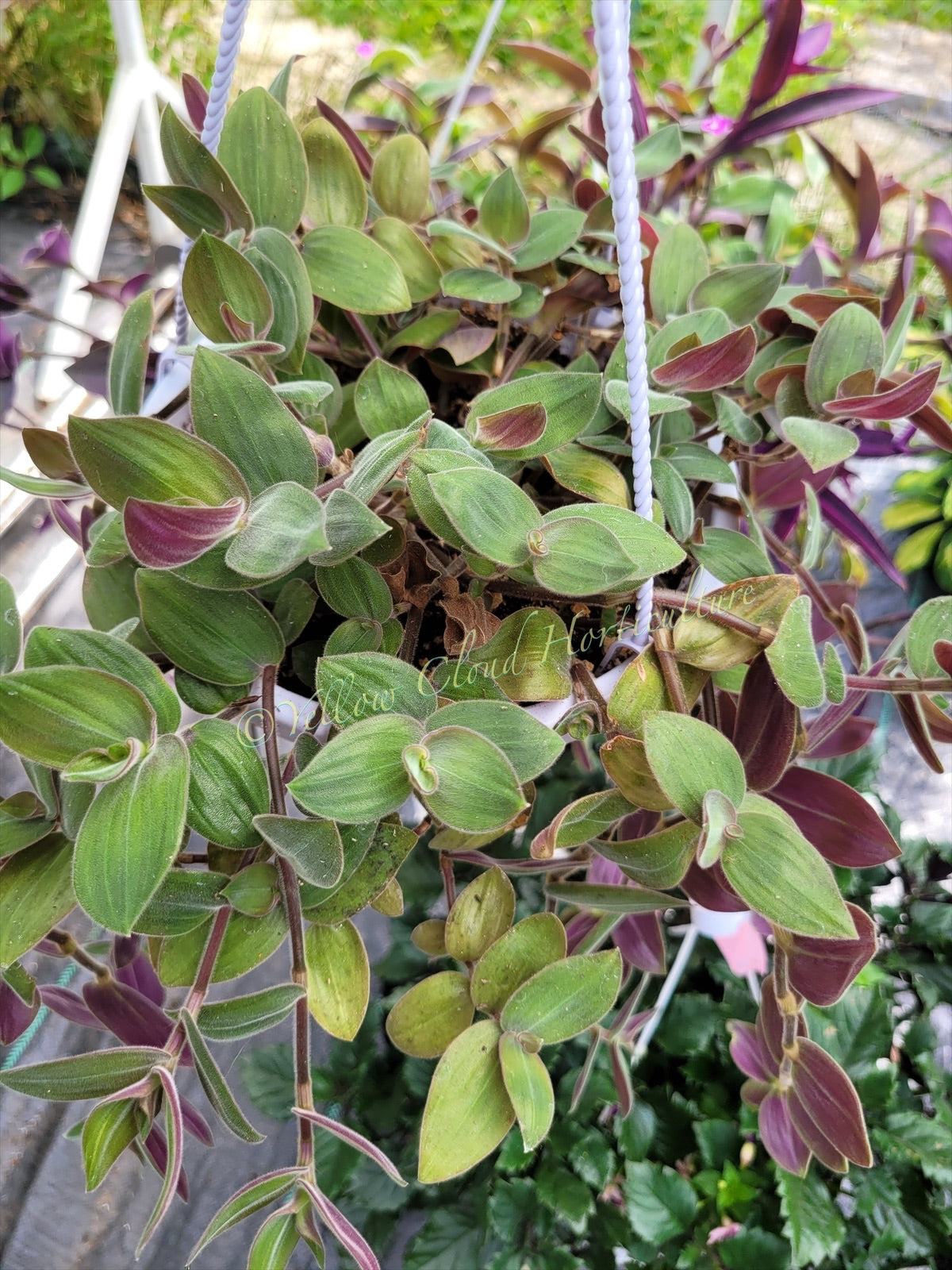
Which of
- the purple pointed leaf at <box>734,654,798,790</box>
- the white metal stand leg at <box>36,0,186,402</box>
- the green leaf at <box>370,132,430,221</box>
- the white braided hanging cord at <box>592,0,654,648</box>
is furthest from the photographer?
the white metal stand leg at <box>36,0,186,402</box>

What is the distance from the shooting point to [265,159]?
368 mm

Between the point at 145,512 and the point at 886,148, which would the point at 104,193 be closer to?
the point at 145,512

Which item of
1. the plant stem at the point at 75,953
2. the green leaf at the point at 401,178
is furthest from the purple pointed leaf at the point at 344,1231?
the green leaf at the point at 401,178

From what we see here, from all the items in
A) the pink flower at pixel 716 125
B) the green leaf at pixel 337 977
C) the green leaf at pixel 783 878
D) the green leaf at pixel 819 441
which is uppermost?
the pink flower at pixel 716 125

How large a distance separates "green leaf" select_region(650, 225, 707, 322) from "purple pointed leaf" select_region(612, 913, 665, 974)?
0.97ft

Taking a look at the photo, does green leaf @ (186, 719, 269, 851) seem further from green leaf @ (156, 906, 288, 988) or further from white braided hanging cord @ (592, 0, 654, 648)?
white braided hanging cord @ (592, 0, 654, 648)

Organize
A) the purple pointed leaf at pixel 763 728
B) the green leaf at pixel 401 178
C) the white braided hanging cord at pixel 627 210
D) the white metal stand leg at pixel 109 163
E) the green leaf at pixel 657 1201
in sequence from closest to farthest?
1. the white braided hanging cord at pixel 627 210
2. the purple pointed leaf at pixel 763 728
3. the green leaf at pixel 401 178
4. the green leaf at pixel 657 1201
5. the white metal stand leg at pixel 109 163

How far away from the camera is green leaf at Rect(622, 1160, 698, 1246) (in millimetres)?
557

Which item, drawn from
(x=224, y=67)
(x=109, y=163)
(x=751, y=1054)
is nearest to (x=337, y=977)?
(x=751, y=1054)

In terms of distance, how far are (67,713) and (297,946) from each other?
0.12m

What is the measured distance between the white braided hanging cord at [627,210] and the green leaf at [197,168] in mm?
147

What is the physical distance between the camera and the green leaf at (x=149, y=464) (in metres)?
0.25

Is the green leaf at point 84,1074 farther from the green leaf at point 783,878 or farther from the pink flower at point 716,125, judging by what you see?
the pink flower at point 716,125

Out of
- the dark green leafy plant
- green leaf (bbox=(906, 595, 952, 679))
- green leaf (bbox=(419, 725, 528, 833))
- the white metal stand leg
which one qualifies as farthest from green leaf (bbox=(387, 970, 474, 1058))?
the white metal stand leg
